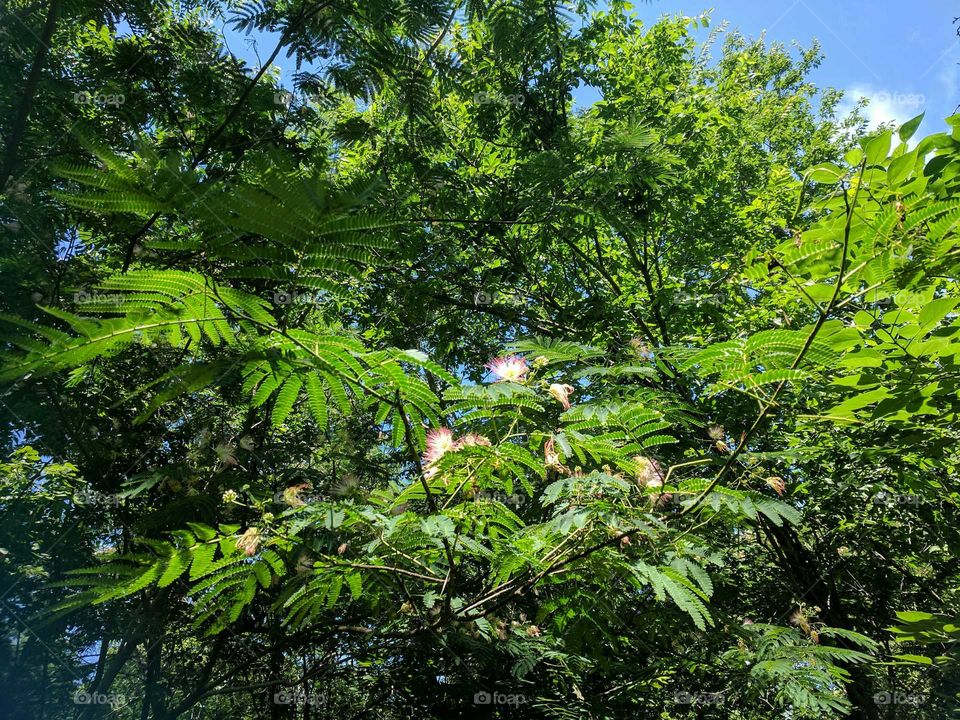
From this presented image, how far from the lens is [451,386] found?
1979 millimetres

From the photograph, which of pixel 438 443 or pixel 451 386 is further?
pixel 438 443

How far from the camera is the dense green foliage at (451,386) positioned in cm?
171

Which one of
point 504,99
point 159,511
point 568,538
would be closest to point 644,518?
point 568,538

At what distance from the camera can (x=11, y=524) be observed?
3.49 m

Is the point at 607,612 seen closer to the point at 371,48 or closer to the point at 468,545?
the point at 468,545

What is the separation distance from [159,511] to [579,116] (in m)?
5.76

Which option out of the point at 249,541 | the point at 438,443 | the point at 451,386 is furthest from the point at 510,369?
the point at 249,541

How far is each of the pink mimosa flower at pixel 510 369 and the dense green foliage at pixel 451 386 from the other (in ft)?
0.04

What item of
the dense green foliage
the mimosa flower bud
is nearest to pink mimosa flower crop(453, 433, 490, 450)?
the dense green foliage

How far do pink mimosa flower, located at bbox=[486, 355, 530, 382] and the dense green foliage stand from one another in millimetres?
13

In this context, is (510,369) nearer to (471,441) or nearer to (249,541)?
(471,441)

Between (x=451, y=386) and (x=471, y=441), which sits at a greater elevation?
(x=451, y=386)

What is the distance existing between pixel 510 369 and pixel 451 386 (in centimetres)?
21

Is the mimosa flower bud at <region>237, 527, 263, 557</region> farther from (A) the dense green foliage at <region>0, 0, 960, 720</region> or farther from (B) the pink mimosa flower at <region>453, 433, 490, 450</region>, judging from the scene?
(B) the pink mimosa flower at <region>453, 433, 490, 450</region>
